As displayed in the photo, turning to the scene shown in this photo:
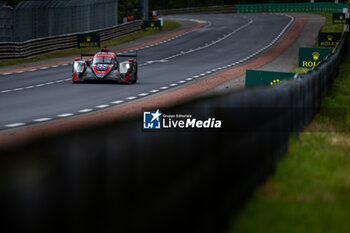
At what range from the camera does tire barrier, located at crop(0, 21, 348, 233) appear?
135 inches

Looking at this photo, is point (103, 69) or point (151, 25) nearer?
point (103, 69)

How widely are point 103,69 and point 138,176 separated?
22.6 m

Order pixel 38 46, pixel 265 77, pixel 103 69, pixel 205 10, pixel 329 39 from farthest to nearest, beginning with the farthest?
1. pixel 205 10
2. pixel 38 46
3. pixel 329 39
4. pixel 103 69
5. pixel 265 77

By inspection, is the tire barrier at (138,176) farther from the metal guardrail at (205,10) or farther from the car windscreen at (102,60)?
the metal guardrail at (205,10)

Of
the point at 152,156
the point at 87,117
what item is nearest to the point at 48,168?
the point at 152,156

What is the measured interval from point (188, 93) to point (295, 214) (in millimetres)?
17938

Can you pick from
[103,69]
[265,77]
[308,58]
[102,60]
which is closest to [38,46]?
[103,69]

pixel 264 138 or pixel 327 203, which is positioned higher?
pixel 264 138

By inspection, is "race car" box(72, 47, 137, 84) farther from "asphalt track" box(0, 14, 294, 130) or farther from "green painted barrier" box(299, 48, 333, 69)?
"green painted barrier" box(299, 48, 333, 69)

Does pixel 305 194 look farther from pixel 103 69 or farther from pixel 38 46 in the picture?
pixel 38 46

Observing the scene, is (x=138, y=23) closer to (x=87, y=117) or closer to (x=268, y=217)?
(x=87, y=117)

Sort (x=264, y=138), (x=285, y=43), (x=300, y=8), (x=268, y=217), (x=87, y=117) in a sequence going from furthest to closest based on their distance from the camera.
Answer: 1. (x=300, y=8)
2. (x=285, y=43)
3. (x=87, y=117)
4. (x=264, y=138)
5. (x=268, y=217)

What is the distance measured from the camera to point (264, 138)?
24.6 ft

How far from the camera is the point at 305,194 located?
7062 millimetres
